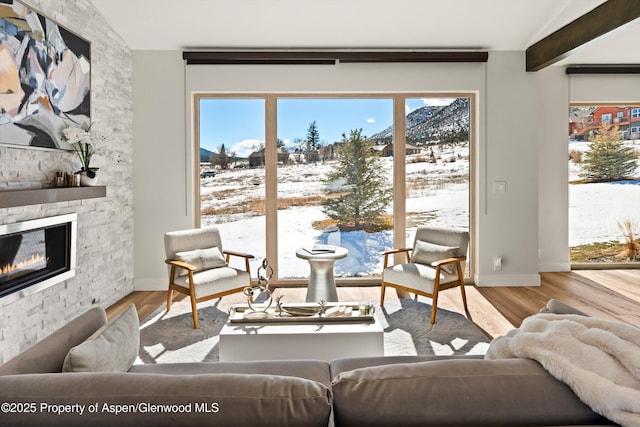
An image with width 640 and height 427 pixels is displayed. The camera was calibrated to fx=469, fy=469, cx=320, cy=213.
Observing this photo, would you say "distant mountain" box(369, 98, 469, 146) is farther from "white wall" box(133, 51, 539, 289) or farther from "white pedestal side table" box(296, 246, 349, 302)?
"white pedestal side table" box(296, 246, 349, 302)

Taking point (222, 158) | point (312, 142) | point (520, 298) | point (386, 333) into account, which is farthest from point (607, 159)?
point (222, 158)

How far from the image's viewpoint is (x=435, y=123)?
532 centimetres

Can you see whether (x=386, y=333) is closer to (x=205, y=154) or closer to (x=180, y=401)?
(x=180, y=401)

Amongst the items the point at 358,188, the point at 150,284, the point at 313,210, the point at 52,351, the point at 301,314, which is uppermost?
the point at 358,188

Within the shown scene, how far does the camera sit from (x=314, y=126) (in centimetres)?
530

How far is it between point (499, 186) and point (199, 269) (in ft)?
10.9

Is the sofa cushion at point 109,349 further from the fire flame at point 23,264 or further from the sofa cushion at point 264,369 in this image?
the fire flame at point 23,264

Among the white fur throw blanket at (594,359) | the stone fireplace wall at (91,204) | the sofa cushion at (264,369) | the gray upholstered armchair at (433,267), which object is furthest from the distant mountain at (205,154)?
the white fur throw blanket at (594,359)

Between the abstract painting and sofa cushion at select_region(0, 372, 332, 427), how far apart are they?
2.41 meters

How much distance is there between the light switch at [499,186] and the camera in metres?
5.19

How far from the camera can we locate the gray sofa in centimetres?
107

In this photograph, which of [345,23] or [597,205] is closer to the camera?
[345,23]

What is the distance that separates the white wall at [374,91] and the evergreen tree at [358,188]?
694mm

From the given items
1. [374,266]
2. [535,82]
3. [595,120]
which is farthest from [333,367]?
[595,120]
